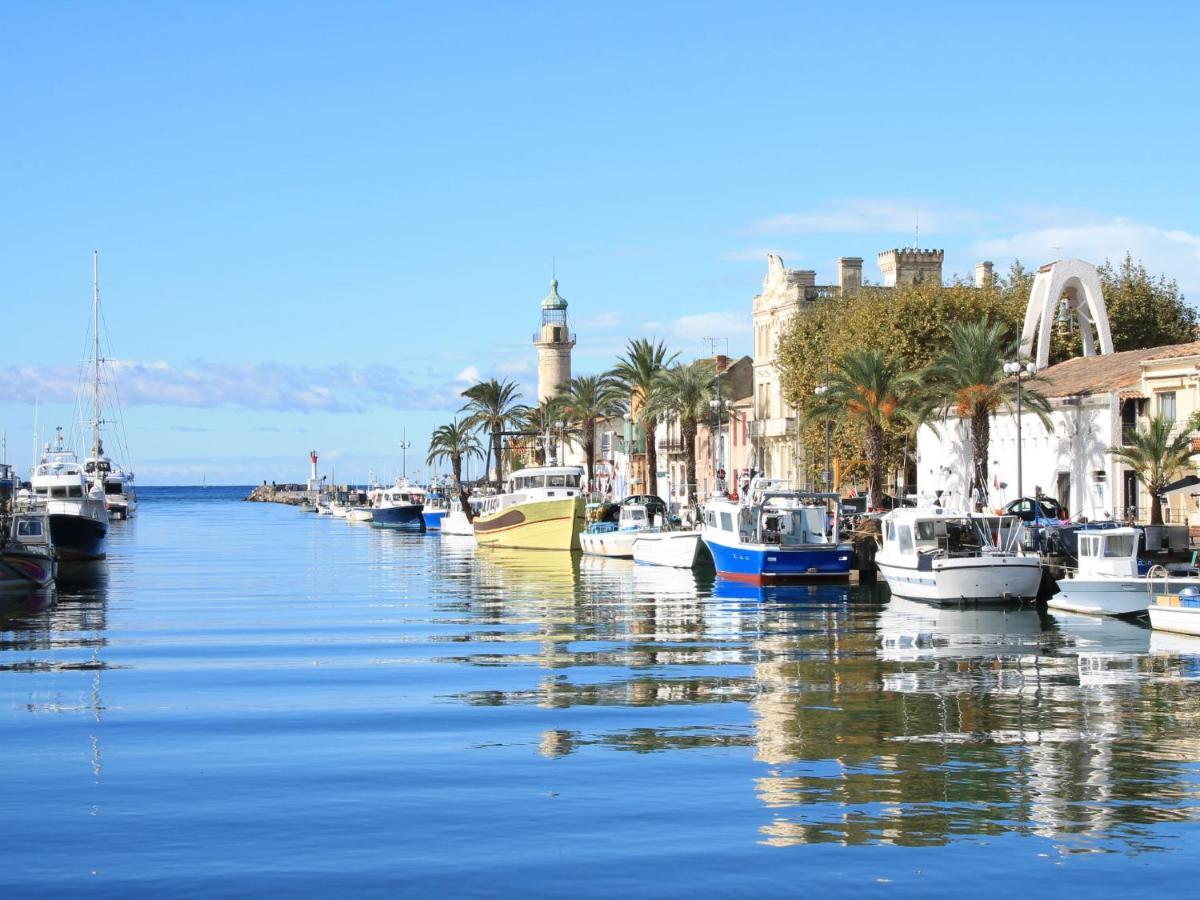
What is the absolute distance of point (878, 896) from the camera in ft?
50.1

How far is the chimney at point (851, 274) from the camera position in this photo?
92.6m

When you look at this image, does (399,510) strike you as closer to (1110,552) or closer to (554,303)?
(554,303)

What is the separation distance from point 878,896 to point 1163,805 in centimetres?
522

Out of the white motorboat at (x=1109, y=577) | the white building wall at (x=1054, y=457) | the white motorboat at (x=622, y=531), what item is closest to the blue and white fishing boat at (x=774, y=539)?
the white building wall at (x=1054, y=457)

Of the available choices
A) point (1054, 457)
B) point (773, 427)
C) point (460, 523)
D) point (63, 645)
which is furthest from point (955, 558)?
point (460, 523)

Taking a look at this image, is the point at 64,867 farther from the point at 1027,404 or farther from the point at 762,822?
the point at 1027,404

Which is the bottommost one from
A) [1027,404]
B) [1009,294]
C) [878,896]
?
[878,896]

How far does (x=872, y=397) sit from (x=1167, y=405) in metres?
11.7

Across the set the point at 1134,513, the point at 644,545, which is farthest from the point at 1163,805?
the point at 644,545

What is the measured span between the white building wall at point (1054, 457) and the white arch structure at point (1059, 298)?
14.5 ft

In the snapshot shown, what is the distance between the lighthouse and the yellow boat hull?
4990cm

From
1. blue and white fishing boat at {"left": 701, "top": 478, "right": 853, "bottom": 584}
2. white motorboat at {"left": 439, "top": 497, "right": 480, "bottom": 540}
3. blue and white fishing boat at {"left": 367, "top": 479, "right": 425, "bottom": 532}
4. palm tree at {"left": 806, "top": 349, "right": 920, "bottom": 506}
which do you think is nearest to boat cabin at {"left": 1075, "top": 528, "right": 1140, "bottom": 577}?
blue and white fishing boat at {"left": 701, "top": 478, "right": 853, "bottom": 584}

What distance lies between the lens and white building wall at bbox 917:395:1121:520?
61.4 metres

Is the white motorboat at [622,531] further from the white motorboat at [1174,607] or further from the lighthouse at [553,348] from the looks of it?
the lighthouse at [553,348]
